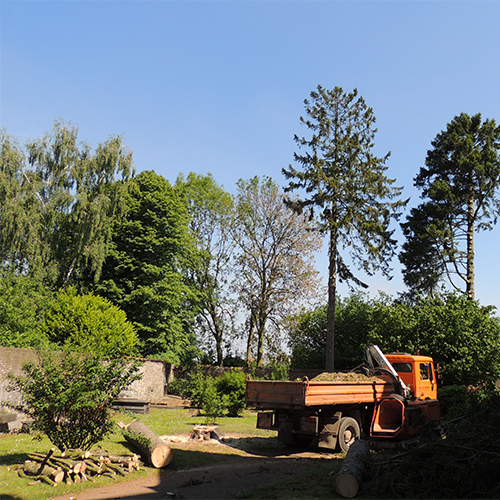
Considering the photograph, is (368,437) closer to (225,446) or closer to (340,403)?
(340,403)

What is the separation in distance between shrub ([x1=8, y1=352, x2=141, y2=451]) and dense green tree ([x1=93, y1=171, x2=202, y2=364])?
19413mm

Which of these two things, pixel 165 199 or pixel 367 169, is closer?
pixel 367 169

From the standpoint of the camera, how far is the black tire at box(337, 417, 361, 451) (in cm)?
1149

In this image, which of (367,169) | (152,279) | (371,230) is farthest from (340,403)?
(152,279)

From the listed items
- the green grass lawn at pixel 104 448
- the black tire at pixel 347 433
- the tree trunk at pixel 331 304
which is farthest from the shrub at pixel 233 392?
the black tire at pixel 347 433

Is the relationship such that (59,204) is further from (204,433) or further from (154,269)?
(204,433)

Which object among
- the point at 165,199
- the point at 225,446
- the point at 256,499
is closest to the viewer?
the point at 256,499

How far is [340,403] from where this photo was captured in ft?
37.4

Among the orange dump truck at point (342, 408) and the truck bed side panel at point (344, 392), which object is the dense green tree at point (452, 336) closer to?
the orange dump truck at point (342, 408)

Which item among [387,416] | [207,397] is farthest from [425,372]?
[207,397]

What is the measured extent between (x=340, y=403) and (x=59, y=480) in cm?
656

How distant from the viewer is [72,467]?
27.9 feet

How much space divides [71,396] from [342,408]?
6823mm

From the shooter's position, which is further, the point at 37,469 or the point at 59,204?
the point at 59,204
